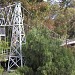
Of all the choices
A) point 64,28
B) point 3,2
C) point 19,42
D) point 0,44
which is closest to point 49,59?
point 0,44

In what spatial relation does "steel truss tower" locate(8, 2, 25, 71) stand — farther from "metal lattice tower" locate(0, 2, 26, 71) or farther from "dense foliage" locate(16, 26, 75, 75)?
"dense foliage" locate(16, 26, 75, 75)

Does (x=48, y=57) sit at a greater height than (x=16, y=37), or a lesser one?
lesser

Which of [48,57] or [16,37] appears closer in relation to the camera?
[48,57]

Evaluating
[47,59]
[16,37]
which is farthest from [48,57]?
[16,37]

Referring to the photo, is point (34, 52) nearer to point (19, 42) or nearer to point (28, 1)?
point (19, 42)

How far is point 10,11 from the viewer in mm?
22781

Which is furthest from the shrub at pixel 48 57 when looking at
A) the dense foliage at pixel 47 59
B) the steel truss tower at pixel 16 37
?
the steel truss tower at pixel 16 37

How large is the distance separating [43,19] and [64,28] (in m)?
6.46

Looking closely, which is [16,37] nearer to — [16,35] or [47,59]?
[16,35]

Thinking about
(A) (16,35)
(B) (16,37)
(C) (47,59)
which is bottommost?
(C) (47,59)

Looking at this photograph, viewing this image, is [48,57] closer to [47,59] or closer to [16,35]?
[47,59]

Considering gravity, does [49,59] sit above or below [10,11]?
below

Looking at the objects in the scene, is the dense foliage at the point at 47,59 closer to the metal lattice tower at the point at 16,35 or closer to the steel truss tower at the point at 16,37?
the metal lattice tower at the point at 16,35

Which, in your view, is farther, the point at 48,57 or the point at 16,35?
the point at 16,35
